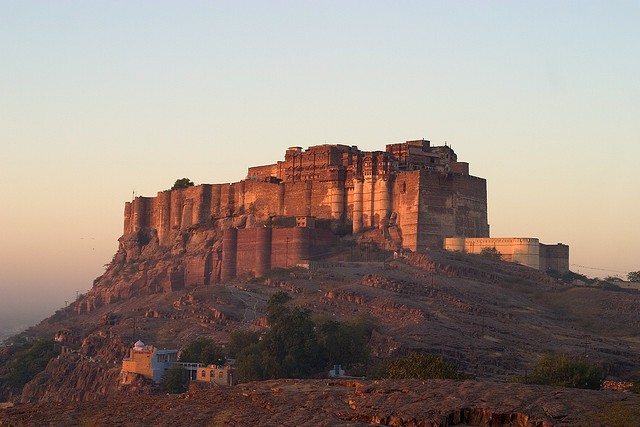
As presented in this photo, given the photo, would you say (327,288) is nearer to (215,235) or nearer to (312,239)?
(312,239)

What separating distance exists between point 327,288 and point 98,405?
4900 cm

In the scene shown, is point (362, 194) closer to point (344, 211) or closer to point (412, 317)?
point (344, 211)

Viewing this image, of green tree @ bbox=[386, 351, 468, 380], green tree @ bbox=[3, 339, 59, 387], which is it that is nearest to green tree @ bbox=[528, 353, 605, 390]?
green tree @ bbox=[386, 351, 468, 380]

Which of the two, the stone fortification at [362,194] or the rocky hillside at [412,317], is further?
the stone fortification at [362,194]

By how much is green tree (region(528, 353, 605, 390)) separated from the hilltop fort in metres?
29.6

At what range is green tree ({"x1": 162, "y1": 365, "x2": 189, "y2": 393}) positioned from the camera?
2331 inches

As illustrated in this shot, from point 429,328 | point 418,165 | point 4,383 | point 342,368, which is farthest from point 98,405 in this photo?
point 418,165

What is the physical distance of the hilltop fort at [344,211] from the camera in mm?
83000

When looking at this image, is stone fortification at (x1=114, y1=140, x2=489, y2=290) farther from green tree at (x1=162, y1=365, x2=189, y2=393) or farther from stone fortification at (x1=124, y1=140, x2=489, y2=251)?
green tree at (x1=162, y1=365, x2=189, y2=393)

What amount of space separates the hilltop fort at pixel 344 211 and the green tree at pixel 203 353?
19.8m

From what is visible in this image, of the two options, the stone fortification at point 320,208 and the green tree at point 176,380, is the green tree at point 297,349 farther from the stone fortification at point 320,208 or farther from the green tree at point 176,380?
the stone fortification at point 320,208

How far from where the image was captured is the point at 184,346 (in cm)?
6894

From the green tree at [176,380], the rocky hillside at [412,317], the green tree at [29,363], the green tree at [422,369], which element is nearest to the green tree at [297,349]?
the rocky hillside at [412,317]

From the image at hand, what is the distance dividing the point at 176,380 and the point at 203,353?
11.3 ft
